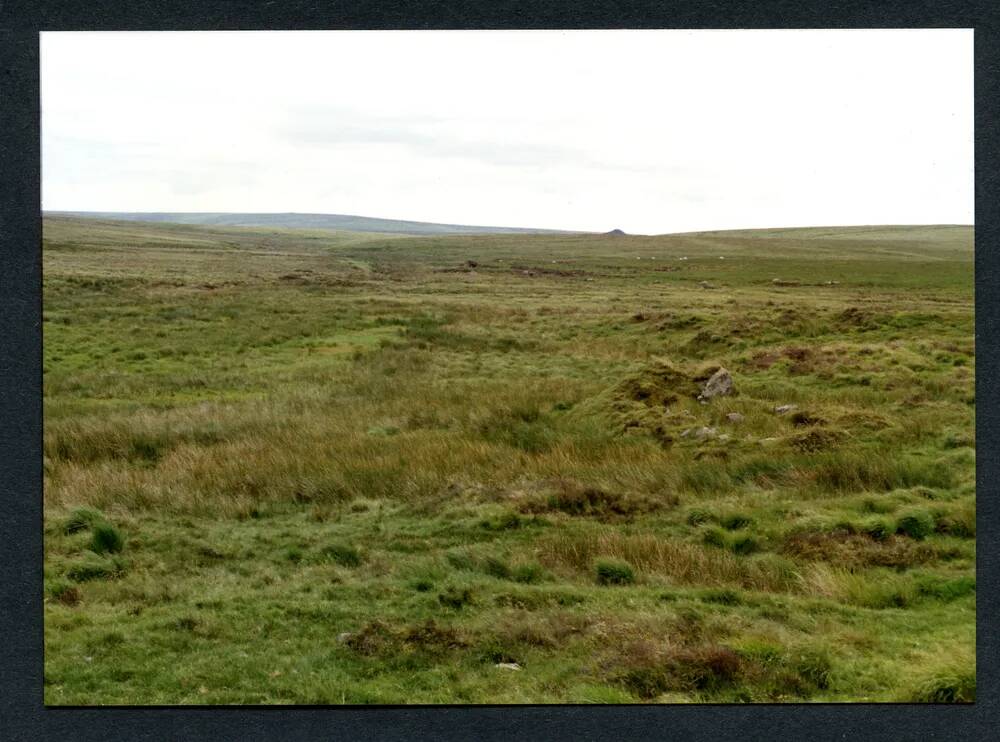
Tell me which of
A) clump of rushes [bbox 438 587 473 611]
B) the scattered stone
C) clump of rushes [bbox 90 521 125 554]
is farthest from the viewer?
the scattered stone

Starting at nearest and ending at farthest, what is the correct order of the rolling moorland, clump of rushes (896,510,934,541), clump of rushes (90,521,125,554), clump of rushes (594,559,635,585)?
the rolling moorland < clump of rushes (594,559,635,585) < clump of rushes (90,521,125,554) < clump of rushes (896,510,934,541)

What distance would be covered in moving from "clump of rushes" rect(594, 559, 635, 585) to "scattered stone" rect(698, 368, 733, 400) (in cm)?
453

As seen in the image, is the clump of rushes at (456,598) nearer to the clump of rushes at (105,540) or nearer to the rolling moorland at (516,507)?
the rolling moorland at (516,507)

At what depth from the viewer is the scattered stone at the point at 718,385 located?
36.3ft

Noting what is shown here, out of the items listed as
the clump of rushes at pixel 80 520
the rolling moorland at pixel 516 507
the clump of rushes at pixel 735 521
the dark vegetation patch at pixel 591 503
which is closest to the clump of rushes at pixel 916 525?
the rolling moorland at pixel 516 507

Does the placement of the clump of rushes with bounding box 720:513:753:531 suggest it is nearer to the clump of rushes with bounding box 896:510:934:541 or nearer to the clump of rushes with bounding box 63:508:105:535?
the clump of rushes with bounding box 896:510:934:541

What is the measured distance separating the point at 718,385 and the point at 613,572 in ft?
16.4

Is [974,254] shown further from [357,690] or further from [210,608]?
[210,608]

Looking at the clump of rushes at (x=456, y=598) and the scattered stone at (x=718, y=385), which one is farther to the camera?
the scattered stone at (x=718, y=385)

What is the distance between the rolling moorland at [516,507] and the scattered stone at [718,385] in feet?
0.71

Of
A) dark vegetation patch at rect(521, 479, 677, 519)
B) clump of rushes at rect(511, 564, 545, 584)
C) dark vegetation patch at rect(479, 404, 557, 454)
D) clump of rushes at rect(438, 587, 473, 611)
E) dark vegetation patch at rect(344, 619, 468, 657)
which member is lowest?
dark vegetation patch at rect(344, 619, 468, 657)

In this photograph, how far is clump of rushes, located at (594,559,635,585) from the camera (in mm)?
6914

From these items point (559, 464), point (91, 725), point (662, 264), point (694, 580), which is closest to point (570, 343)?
point (559, 464)

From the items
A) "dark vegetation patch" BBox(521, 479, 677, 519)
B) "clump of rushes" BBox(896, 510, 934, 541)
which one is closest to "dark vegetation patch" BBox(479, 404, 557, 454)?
"dark vegetation patch" BBox(521, 479, 677, 519)
